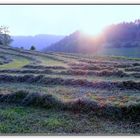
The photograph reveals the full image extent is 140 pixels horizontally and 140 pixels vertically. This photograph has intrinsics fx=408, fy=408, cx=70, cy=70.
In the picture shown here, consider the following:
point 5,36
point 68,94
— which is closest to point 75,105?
point 68,94

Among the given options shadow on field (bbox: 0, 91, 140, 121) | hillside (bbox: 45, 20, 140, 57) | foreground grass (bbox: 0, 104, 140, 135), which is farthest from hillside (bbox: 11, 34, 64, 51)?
foreground grass (bbox: 0, 104, 140, 135)

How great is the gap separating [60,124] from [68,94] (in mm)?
928

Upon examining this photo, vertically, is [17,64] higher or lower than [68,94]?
higher

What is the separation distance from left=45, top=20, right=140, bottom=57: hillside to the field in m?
0.22

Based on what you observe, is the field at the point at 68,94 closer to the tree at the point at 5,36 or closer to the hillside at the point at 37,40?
the hillside at the point at 37,40

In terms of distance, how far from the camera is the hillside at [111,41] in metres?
9.06

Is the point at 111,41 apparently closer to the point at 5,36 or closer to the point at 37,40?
the point at 37,40

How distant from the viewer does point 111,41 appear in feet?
30.5

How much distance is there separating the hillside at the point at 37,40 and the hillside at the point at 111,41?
190 mm

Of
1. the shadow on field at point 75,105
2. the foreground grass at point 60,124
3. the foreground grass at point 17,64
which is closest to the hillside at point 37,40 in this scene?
the foreground grass at point 17,64

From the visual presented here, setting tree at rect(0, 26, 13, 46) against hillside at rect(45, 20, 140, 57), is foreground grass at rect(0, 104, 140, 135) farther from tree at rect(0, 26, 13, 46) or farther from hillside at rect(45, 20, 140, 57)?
tree at rect(0, 26, 13, 46)

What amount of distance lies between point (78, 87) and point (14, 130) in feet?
6.14

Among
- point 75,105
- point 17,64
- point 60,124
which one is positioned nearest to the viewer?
point 60,124

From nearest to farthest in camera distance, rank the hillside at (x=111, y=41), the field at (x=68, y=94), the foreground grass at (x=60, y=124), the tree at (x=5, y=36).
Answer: the foreground grass at (x=60, y=124), the field at (x=68, y=94), the hillside at (x=111, y=41), the tree at (x=5, y=36)
